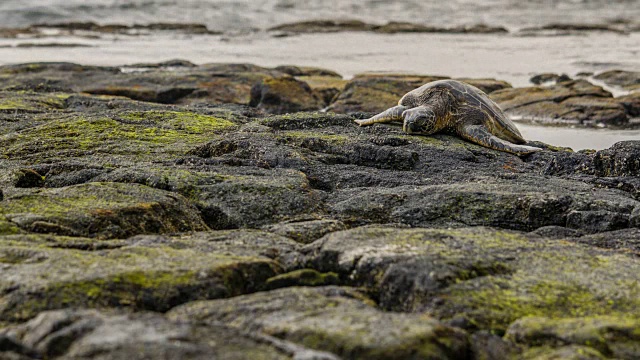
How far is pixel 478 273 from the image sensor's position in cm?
464

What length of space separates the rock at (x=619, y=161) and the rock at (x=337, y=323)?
4.50 meters

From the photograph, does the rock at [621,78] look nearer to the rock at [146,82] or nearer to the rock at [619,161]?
the rock at [146,82]

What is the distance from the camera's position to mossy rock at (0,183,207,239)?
544 centimetres

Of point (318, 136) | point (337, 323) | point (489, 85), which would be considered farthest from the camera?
point (489, 85)

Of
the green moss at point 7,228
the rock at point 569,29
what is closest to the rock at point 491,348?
the green moss at point 7,228

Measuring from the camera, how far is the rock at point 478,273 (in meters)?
4.30

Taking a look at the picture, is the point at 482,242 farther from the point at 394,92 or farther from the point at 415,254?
the point at 394,92

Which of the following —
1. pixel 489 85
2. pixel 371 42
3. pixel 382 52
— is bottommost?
pixel 489 85

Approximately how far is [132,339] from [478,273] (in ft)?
7.71

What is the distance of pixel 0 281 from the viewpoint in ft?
14.0

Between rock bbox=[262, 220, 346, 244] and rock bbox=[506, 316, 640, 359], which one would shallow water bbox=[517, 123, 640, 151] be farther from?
rock bbox=[506, 316, 640, 359]

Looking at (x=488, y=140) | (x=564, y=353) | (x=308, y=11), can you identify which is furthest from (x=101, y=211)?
(x=308, y=11)

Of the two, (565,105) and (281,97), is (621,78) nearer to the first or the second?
(565,105)

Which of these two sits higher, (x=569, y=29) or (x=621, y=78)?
(x=569, y=29)
